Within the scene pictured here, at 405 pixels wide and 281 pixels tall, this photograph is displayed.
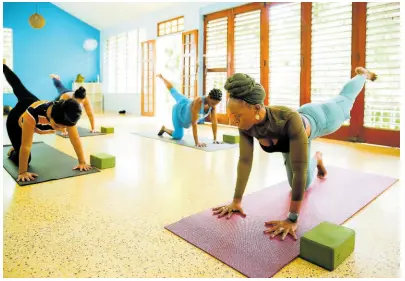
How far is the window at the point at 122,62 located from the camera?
8.70 metres

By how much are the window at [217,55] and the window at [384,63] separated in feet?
8.40

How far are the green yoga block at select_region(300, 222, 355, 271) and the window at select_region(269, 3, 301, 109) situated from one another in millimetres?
3746

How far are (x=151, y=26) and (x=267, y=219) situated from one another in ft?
23.4

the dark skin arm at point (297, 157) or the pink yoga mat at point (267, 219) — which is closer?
the pink yoga mat at point (267, 219)

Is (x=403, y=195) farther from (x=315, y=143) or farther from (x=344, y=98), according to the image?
(x=315, y=143)

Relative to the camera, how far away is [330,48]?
4391 mm

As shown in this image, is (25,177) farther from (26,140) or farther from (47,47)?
(47,47)

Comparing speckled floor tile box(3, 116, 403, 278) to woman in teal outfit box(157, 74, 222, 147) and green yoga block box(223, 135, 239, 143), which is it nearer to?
woman in teal outfit box(157, 74, 222, 147)

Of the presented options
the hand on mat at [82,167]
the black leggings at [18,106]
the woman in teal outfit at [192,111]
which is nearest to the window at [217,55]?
the woman in teal outfit at [192,111]

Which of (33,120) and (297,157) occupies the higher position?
(33,120)

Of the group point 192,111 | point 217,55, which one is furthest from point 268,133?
point 217,55

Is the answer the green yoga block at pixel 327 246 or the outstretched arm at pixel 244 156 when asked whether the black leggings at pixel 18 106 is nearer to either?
the outstretched arm at pixel 244 156

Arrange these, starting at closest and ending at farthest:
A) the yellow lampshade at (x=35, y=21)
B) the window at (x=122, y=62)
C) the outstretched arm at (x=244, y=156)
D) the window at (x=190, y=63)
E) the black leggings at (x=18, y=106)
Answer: the outstretched arm at (x=244, y=156), the black leggings at (x=18, y=106), the window at (x=190, y=63), the yellow lampshade at (x=35, y=21), the window at (x=122, y=62)

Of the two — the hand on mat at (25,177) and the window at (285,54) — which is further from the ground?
the window at (285,54)
